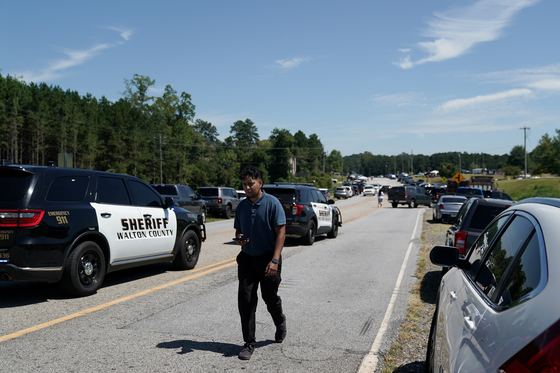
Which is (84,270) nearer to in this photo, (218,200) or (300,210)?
(300,210)

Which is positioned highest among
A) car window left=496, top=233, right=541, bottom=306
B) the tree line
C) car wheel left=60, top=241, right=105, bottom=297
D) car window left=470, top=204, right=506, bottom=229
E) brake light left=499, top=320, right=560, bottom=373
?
the tree line

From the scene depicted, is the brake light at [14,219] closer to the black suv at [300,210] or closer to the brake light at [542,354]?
the brake light at [542,354]

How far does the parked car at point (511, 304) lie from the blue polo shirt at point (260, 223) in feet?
6.89

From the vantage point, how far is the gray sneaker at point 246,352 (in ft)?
15.6

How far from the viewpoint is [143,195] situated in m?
9.22

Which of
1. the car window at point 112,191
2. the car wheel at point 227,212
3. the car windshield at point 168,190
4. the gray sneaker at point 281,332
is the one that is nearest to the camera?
the gray sneaker at point 281,332

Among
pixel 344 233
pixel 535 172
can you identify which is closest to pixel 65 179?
pixel 344 233

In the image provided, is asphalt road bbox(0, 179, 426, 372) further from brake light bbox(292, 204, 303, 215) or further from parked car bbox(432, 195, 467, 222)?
parked car bbox(432, 195, 467, 222)

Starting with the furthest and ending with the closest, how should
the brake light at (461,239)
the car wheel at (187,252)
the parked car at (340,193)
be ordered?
the parked car at (340,193), the car wheel at (187,252), the brake light at (461,239)

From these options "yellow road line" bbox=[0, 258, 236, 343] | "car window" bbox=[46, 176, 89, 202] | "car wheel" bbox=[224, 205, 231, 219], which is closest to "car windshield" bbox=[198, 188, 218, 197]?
"car wheel" bbox=[224, 205, 231, 219]

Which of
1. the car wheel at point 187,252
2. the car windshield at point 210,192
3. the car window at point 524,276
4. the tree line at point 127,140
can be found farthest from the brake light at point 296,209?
the tree line at point 127,140

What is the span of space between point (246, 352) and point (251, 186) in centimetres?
168

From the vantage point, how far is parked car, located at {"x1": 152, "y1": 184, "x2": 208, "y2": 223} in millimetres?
22750

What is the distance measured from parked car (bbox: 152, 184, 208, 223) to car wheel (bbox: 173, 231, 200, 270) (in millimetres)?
12149
